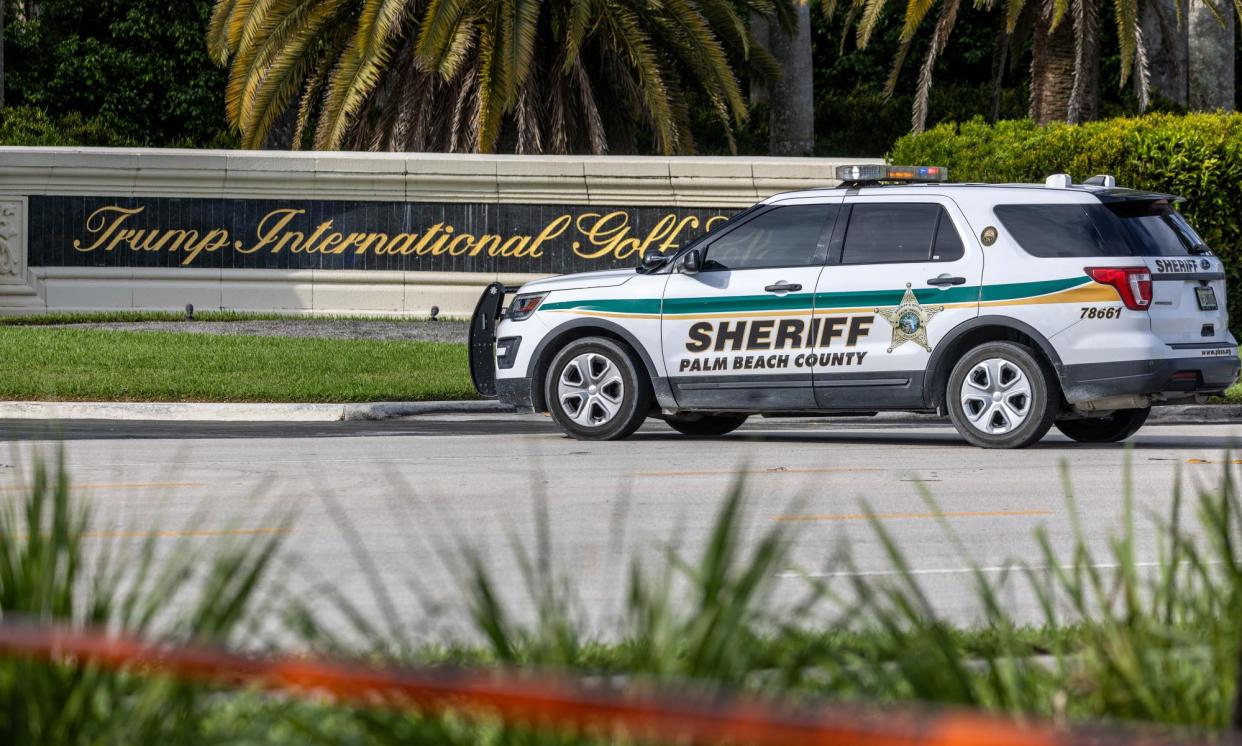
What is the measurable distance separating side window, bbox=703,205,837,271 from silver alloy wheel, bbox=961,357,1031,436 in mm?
1503

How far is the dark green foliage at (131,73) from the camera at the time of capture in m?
37.7

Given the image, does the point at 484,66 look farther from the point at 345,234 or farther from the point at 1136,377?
the point at 1136,377

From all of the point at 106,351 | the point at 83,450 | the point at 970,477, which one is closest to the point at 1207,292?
the point at 970,477

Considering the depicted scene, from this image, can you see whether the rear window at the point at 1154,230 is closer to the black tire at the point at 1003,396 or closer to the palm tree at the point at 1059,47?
the black tire at the point at 1003,396

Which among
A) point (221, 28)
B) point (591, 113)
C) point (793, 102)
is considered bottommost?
point (591, 113)

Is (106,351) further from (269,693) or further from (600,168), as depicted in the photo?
(269,693)

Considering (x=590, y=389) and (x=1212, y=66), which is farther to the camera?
(x=1212, y=66)

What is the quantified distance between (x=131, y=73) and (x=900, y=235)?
93.4 feet

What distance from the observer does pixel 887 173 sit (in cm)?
1357

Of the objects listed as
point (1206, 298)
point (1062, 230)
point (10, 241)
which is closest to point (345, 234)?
point (10, 241)

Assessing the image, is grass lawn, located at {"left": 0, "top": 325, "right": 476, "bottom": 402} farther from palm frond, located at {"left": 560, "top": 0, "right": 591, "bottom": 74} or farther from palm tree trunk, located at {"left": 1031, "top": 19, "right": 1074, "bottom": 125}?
palm tree trunk, located at {"left": 1031, "top": 19, "right": 1074, "bottom": 125}

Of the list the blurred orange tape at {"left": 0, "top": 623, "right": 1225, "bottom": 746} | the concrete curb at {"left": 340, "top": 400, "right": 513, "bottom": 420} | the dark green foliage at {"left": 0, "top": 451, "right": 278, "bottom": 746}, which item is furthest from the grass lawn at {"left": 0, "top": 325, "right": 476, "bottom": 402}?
the blurred orange tape at {"left": 0, "top": 623, "right": 1225, "bottom": 746}

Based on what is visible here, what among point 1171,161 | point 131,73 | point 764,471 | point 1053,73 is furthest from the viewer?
point 131,73

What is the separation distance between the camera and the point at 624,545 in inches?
314
